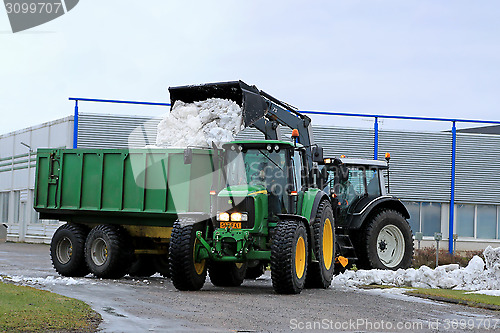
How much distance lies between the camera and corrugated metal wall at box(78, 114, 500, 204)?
124ft

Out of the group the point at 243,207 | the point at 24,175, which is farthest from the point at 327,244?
the point at 24,175

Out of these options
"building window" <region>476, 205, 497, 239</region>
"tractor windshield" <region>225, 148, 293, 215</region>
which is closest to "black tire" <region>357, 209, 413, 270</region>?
"tractor windshield" <region>225, 148, 293, 215</region>

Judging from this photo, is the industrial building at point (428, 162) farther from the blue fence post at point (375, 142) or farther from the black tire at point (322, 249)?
the black tire at point (322, 249)

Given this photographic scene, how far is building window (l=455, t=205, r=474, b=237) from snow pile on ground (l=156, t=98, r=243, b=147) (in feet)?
86.6

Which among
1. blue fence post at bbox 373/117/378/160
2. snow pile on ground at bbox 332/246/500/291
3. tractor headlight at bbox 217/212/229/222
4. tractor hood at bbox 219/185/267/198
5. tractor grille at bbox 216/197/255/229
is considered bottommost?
snow pile on ground at bbox 332/246/500/291

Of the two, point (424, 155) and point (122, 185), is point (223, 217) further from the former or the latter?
point (424, 155)

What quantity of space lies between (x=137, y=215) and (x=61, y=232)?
7.35 feet

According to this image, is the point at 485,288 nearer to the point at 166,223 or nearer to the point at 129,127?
the point at 166,223

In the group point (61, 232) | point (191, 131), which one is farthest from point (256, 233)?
point (61, 232)

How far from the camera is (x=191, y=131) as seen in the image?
16297mm

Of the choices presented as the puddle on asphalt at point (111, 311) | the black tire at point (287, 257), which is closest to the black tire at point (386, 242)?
the black tire at point (287, 257)

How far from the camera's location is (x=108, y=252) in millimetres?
17172

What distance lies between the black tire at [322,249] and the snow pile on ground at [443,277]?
106 centimetres

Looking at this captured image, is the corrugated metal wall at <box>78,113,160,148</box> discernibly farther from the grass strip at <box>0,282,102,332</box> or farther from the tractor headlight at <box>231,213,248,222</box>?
the grass strip at <box>0,282,102,332</box>
